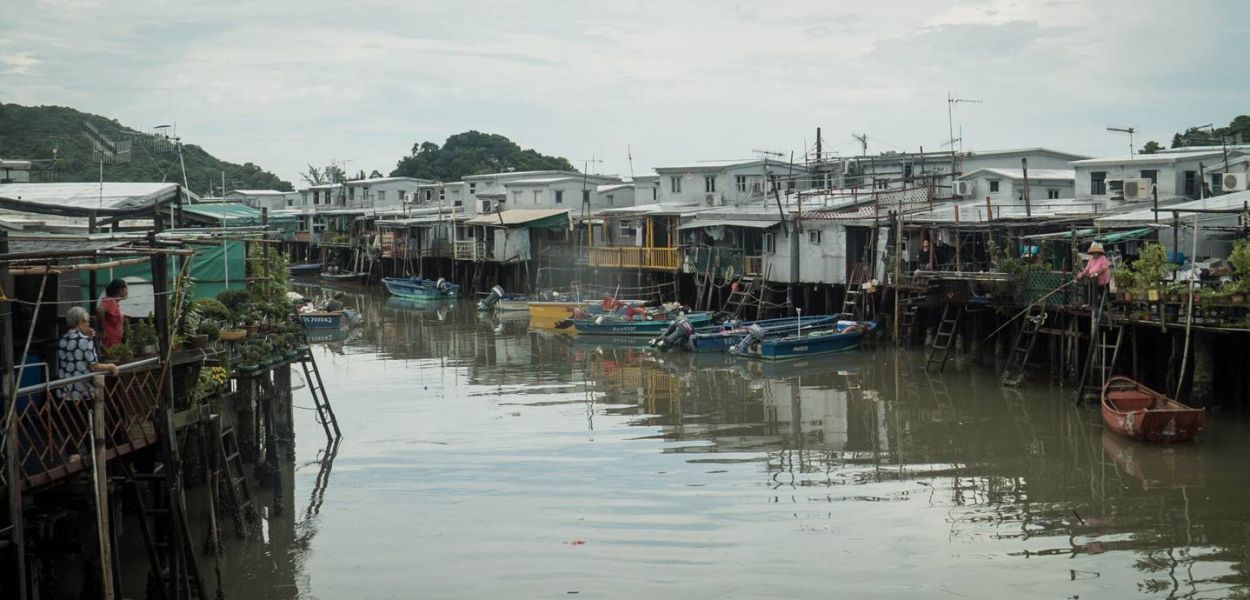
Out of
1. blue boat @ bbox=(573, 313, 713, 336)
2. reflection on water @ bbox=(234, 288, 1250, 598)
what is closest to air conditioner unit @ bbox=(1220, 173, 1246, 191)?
reflection on water @ bbox=(234, 288, 1250, 598)

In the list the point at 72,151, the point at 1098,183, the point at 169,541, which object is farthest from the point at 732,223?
the point at 72,151

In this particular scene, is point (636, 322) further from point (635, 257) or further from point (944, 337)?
point (944, 337)

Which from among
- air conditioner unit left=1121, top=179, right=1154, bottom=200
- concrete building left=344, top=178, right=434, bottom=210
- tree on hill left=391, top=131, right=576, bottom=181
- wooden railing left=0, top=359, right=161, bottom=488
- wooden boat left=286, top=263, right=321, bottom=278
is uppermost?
tree on hill left=391, top=131, right=576, bottom=181

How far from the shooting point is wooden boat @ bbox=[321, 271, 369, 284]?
6610 cm

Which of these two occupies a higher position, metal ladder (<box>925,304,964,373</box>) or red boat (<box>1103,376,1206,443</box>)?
metal ladder (<box>925,304,964,373</box>)

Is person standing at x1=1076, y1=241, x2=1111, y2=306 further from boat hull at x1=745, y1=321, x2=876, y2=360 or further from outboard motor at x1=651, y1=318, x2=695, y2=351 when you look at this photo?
outboard motor at x1=651, y1=318, x2=695, y2=351

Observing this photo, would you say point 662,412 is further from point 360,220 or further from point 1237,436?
point 360,220

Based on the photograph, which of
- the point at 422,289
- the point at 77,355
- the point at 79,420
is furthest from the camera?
the point at 422,289

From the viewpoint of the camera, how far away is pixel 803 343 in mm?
32562

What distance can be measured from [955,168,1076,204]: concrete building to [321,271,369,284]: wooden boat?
1445 inches

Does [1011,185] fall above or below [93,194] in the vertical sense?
above

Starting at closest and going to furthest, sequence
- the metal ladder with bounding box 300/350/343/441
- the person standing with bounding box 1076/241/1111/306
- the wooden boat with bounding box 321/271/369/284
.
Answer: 1. the metal ladder with bounding box 300/350/343/441
2. the person standing with bounding box 1076/241/1111/306
3. the wooden boat with bounding box 321/271/369/284

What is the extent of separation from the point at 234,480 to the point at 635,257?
105 ft

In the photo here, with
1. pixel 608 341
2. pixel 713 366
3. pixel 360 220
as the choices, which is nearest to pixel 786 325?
pixel 713 366
